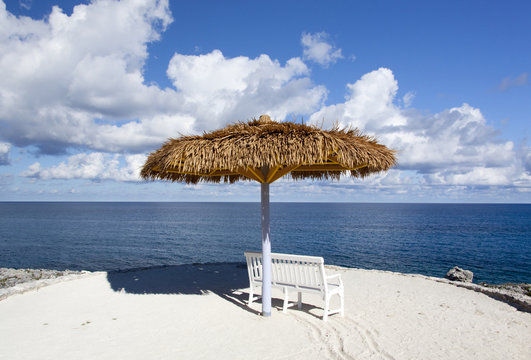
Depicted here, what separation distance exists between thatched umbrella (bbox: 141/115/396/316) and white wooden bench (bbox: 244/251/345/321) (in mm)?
249

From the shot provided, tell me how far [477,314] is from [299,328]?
285 centimetres

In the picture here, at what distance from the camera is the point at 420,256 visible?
87.9 ft

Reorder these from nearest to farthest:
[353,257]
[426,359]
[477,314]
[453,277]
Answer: [426,359] → [477,314] → [453,277] → [353,257]

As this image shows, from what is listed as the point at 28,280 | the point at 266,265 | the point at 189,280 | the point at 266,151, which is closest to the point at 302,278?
the point at 266,265

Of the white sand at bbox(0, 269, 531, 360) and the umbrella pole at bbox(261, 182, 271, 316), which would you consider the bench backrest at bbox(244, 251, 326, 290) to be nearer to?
the umbrella pole at bbox(261, 182, 271, 316)

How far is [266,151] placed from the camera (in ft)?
15.8

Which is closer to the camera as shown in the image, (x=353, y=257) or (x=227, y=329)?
(x=227, y=329)

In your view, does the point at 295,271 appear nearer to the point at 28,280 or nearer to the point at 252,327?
the point at 252,327

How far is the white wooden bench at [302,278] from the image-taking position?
5270 mm

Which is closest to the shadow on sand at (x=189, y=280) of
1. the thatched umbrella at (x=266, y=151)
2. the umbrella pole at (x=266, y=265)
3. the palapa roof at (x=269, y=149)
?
the umbrella pole at (x=266, y=265)

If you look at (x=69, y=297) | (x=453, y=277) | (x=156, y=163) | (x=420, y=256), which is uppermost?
(x=156, y=163)

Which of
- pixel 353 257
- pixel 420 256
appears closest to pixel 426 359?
pixel 353 257

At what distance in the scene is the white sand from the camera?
4219mm

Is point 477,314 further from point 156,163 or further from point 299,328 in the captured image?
point 156,163
